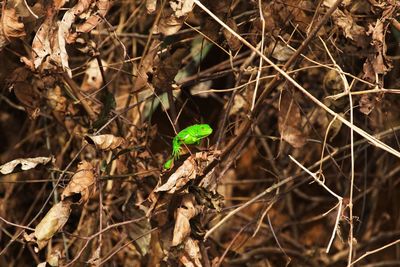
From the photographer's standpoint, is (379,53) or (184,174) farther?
(379,53)

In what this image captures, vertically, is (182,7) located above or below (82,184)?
above

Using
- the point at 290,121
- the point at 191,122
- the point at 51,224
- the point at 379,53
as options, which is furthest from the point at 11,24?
the point at 191,122

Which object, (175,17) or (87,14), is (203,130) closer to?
(175,17)

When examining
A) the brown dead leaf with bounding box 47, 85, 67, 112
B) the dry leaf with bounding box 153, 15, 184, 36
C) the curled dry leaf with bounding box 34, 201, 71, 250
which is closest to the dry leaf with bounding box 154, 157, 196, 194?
the curled dry leaf with bounding box 34, 201, 71, 250

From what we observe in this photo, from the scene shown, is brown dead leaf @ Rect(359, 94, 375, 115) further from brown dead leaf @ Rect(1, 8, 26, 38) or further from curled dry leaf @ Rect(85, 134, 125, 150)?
brown dead leaf @ Rect(1, 8, 26, 38)

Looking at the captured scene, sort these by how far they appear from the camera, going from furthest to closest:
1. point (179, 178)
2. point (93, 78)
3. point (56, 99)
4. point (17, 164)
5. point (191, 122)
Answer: point (191, 122) → point (93, 78) → point (56, 99) → point (17, 164) → point (179, 178)

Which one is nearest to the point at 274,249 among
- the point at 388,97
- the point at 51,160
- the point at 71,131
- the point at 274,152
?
the point at 274,152
